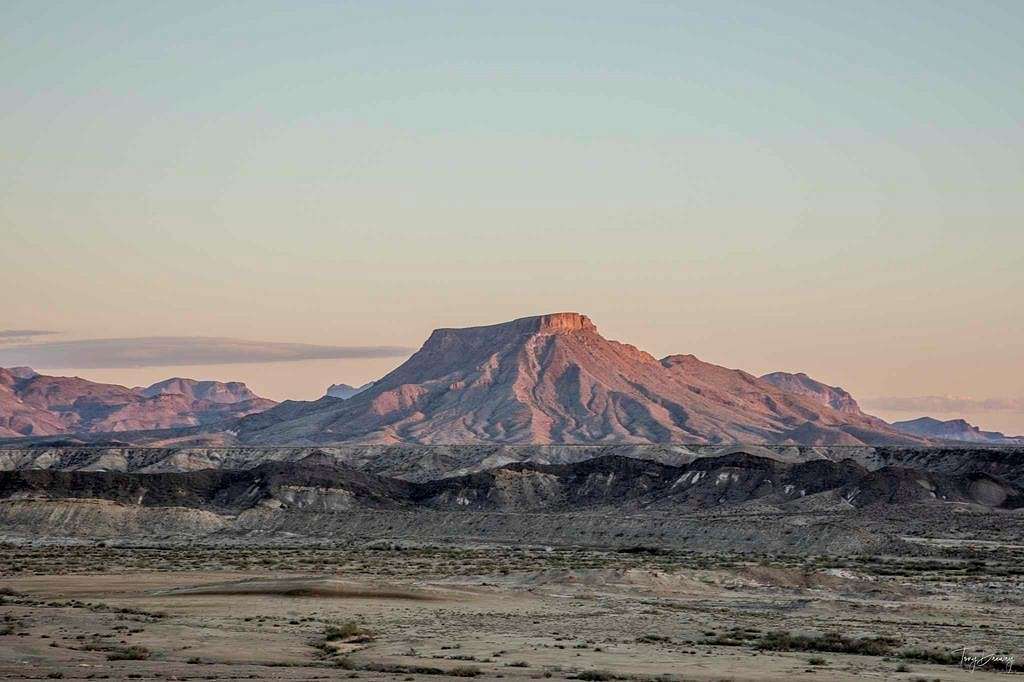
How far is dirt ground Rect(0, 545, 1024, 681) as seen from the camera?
132 feet

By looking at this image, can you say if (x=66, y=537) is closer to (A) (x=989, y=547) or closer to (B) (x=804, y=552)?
(B) (x=804, y=552)

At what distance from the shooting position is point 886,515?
11862cm

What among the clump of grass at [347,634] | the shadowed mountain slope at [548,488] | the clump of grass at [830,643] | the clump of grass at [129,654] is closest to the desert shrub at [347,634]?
the clump of grass at [347,634]

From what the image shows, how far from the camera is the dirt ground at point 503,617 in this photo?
40.3m

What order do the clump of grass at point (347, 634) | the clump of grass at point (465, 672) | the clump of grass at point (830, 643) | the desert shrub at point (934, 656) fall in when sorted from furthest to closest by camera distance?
the clump of grass at point (347, 634) < the clump of grass at point (830, 643) < the desert shrub at point (934, 656) < the clump of grass at point (465, 672)

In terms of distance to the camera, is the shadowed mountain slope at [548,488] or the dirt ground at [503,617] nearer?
the dirt ground at [503,617]

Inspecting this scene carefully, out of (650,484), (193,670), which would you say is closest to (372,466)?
(650,484)

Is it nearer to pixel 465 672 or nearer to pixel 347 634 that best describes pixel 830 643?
pixel 465 672

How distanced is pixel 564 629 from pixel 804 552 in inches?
1758

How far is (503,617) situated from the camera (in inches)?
2197

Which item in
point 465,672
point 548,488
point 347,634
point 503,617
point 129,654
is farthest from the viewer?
point 548,488
